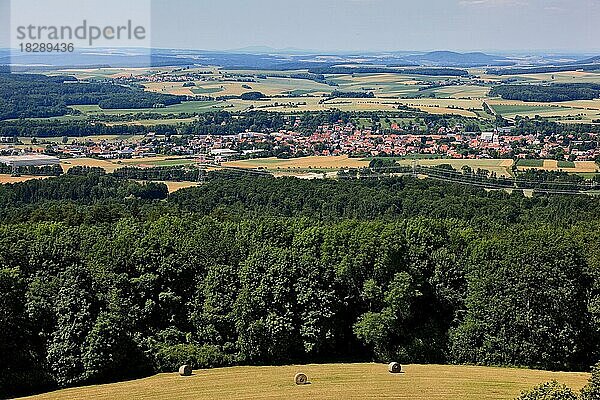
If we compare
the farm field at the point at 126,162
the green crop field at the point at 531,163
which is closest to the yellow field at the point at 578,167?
the green crop field at the point at 531,163

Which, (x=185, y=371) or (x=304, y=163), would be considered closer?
(x=185, y=371)

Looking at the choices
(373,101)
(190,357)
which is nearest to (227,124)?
(373,101)

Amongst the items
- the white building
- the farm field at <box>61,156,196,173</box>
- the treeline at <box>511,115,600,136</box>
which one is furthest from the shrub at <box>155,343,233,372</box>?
the treeline at <box>511,115,600,136</box>

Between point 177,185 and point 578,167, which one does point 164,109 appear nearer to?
point 177,185

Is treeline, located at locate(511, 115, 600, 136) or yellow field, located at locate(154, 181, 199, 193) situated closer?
yellow field, located at locate(154, 181, 199, 193)

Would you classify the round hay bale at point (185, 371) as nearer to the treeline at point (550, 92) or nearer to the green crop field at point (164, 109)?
the green crop field at point (164, 109)

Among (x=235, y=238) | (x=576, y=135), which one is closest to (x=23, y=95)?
(x=576, y=135)

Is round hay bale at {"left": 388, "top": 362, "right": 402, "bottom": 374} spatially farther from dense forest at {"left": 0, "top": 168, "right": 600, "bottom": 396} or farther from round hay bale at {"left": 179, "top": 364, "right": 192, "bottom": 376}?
round hay bale at {"left": 179, "top": 364, "right": 192, "bottom": 376}
